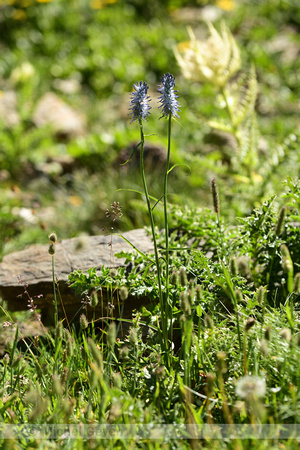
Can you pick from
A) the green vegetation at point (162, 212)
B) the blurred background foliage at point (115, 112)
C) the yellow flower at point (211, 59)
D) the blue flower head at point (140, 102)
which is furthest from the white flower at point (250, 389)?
the yellow flower at point (211, 59)

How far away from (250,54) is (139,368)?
7354 millimetres

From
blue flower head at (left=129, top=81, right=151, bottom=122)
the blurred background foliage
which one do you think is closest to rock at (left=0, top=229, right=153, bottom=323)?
the blurred background foliage

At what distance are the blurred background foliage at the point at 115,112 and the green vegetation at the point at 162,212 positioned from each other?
0.03m

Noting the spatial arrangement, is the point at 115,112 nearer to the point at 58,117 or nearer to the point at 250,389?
the point at 58,117

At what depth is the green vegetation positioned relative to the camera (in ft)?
5.29

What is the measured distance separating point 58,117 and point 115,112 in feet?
3.18

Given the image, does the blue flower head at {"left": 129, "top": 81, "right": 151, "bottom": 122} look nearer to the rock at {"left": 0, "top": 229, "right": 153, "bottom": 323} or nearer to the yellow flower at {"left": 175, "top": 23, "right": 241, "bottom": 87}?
the rock at {"left": 0, "top": 229, "right": 153, "bottom": 323}

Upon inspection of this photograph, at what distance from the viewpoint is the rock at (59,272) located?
8.62 feet

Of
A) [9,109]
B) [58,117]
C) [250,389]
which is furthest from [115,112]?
[250,389]

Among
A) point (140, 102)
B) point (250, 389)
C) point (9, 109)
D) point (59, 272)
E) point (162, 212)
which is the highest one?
point (9, 109)

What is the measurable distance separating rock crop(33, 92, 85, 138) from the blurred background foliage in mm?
37

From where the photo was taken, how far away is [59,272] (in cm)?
267

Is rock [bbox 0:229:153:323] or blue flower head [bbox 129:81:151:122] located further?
rock [bbox 0:229:153:323]

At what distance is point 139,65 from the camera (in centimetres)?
782
